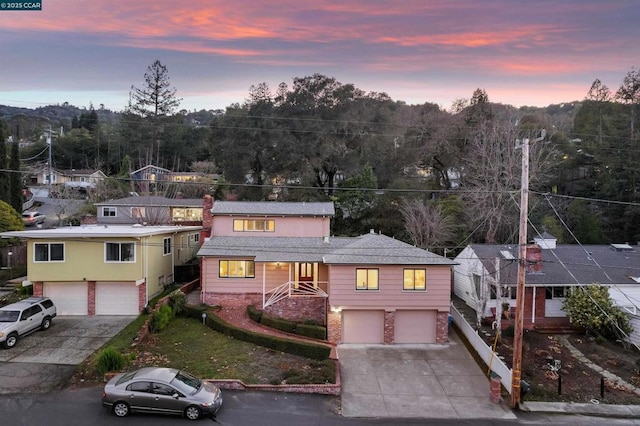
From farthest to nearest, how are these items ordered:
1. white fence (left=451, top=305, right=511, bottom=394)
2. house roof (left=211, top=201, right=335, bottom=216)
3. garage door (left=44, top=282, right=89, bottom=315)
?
1. house roof (left=211, top=201, right=335, bottom=216)
2. garage door (left=44, top=282, right=89, bottom=315)
3. white fence (left=451, top=305, right=511, bottom=394)

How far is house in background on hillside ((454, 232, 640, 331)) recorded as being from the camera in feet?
80.4

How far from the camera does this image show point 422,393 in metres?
16.7

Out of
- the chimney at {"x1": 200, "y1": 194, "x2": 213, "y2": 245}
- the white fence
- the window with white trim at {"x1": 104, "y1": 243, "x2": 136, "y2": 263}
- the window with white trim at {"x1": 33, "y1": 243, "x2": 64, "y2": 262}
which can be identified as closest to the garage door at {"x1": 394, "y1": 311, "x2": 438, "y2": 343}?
the white fence

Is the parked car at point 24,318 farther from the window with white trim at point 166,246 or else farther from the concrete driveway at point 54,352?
the window with white trim at point 166,246

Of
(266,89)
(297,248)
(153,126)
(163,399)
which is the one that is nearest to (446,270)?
(297,248)

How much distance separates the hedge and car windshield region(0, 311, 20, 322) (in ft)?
29.3

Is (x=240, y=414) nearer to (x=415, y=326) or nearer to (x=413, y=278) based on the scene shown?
(x=415, y=326)

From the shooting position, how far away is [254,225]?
27.9 m

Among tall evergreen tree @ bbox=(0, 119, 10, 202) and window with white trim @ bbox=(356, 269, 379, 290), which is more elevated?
tall evergreen tree @ bbox=(0, 119, 10, 202)

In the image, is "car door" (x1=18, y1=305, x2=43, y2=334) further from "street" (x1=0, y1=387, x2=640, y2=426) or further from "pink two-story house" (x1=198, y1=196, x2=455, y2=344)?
"pink two-story house" (x1=198, y1=196, x2=455, y2=344)

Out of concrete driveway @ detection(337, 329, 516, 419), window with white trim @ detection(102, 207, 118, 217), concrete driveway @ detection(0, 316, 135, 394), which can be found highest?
window with white trim @ detection(102, 207, 118, 217)

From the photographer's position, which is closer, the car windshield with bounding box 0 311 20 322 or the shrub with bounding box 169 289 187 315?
the car windshield with bounding box 0 311 20 322

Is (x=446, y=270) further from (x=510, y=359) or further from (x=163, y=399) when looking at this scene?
(x=163, y=399)

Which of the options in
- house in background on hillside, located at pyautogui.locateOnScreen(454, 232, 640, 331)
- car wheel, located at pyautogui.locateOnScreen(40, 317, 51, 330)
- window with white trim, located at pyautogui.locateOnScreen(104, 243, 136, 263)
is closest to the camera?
car wheel, located at pyautogui.locateOnScreen(40, 317, 51, 330)
